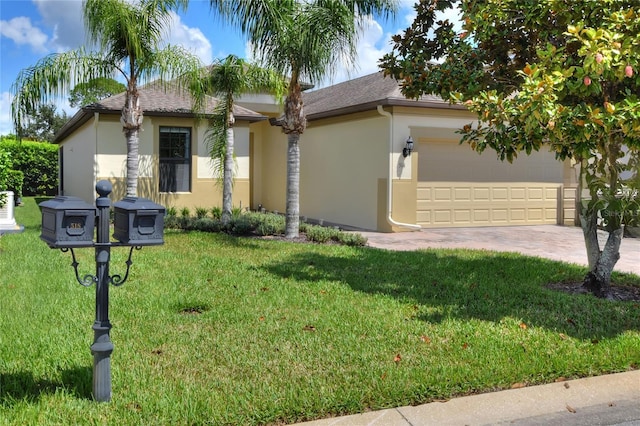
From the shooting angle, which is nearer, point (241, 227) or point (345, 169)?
point (241, 227)

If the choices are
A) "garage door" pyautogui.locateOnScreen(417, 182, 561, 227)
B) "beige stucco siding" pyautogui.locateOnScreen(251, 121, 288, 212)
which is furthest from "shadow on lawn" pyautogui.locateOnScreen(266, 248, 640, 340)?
"beige stucco siding" pyautogui.locateOnScreen(251, 121, 288, 212)

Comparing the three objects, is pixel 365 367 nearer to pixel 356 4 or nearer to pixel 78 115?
pixel 356 4

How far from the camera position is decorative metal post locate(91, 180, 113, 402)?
377 cm

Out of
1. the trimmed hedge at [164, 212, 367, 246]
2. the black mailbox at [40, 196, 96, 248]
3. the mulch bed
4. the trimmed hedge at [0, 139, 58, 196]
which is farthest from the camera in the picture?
the trimmed hedge at [0, 139, 58, 196]

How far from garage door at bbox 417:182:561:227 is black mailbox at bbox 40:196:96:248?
39.3ft

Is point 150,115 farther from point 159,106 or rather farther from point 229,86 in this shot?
point 229,86

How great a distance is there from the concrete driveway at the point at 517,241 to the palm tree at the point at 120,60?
5954 millimetres

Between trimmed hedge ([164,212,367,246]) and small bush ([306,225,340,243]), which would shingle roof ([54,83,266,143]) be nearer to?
trimmed hedge ([164,212,367,246])

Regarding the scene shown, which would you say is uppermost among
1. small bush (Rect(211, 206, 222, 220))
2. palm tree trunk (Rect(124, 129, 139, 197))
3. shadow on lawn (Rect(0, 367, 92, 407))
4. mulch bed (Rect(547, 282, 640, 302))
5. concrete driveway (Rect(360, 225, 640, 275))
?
palm tree trunk (Rect(124, 129, 139, 197))

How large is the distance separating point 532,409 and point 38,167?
30171mm

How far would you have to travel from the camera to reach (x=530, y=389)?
14.2 ft

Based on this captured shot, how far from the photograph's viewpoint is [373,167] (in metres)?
14.8

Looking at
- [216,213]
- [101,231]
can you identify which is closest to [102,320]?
[101,231]

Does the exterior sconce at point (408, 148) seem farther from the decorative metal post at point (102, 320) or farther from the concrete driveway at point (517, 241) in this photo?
the decorative metal post at point (102, 320)
